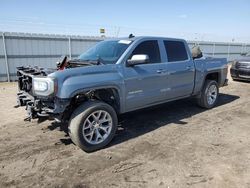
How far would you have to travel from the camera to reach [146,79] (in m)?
5.14

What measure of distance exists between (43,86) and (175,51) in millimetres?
→ 3351

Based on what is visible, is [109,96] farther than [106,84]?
Yes

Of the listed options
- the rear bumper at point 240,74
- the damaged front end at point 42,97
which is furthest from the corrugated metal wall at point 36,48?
the damaged front end at point 42,97

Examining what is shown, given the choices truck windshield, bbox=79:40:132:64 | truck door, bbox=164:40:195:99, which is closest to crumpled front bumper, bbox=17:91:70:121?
truck windshield, bbox=79:40:132:64

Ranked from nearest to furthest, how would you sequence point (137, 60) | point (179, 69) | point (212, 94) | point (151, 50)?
point (137, 60)
point (151, 50)
point (179, 69)
point (212, 94)

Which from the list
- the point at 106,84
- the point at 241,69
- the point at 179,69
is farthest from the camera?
the point at 241,69

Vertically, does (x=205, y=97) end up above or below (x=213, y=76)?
below

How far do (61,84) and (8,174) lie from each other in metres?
1.52

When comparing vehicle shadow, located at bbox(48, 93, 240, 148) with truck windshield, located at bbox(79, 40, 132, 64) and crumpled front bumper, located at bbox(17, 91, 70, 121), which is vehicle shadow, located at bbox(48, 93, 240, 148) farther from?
truck windshield, located at bbox(79, 40, 132, 64)

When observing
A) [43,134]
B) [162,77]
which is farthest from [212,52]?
[43,134]

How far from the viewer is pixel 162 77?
552 cm

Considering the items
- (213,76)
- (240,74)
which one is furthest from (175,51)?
(240,74)

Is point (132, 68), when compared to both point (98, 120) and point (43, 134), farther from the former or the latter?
point (43, 134)

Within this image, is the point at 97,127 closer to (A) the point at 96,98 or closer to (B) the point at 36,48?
(A) the point at 96,98
